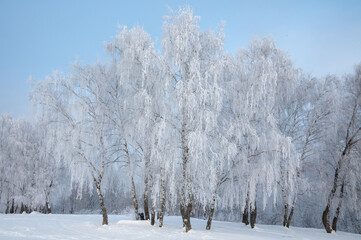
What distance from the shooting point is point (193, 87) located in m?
9.66

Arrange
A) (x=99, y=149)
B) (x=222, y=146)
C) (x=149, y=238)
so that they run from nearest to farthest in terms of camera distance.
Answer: (x=149, y=238) < (x=222, y=146) < (x=99, y=149)

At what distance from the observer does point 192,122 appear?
9.92 m

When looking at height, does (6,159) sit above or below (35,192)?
above

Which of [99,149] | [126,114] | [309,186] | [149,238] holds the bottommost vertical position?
[149,238]

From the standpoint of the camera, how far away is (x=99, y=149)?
10812 mm

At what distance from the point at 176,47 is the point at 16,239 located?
779cm

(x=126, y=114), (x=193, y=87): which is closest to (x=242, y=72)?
(x=193, y=87)

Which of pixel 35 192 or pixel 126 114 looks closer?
pixel 126 114

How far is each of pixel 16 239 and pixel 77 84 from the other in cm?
620

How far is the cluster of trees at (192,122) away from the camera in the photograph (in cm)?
956

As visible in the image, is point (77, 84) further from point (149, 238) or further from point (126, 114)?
point (149, 238)

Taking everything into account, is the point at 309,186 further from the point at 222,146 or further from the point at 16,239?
the point at 16,239

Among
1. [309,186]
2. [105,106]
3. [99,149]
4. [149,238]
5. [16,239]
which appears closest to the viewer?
[16,239]

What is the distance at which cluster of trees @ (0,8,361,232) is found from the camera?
9.56 metres
